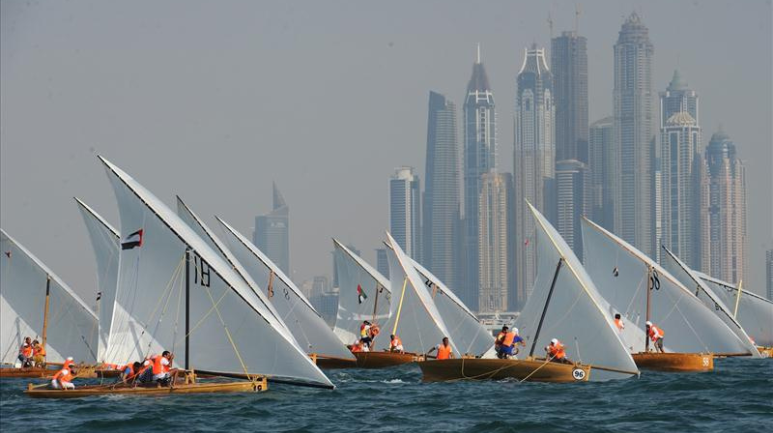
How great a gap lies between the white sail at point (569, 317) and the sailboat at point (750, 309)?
43.0 m

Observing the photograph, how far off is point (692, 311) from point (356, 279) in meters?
20.1

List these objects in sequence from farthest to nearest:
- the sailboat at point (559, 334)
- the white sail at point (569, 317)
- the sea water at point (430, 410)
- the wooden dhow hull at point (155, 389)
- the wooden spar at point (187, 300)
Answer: the white sail at point (569, 317)
the sailboat at point (559, 334)
the wooden spar at point (187, 300)
the wooden dhow hull at point (155, 389)
the sea water at point (430, 410)

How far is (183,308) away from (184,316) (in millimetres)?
243

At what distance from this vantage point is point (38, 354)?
6106cm

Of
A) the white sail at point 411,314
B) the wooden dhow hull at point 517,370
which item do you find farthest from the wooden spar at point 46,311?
the wooden dhow hull at point 517,370

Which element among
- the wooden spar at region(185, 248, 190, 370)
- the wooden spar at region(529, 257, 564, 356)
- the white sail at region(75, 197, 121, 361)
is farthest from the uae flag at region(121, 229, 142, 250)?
the wooden spar at region(529, 257, 564, 356)

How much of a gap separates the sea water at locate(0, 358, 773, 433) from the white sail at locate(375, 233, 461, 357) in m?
15.0

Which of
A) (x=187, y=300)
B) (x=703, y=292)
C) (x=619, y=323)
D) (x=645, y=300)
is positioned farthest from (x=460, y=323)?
(x=187, y=300)

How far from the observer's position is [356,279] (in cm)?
8456

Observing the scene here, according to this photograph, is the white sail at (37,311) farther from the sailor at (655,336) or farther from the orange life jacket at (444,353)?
the sailor at (655,336)

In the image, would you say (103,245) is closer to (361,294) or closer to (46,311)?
(46,311)

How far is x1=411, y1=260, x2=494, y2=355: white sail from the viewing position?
7262 cm

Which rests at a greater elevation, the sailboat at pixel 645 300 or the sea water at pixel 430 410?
the sailboat at pixel 645 300

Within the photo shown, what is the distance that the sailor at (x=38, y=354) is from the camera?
200 feet
